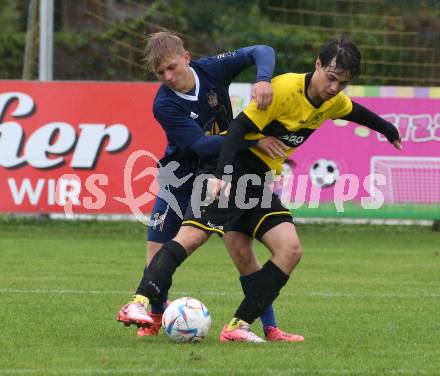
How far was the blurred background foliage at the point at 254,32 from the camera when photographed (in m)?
Result: 16.3

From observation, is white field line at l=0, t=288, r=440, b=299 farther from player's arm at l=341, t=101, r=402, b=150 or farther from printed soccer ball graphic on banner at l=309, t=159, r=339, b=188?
printed soccer ball graphic on banner at l=309, t=159, r=339, b=188

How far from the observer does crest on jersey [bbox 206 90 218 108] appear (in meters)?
6.70

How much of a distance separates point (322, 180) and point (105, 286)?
219 inches

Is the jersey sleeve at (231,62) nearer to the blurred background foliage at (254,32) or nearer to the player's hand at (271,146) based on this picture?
the player's hand at (271,146)

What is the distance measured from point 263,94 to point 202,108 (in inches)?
27.3

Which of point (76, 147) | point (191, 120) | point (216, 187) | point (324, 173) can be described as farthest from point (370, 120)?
point (76, 147)

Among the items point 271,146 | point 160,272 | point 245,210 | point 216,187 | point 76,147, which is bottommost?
point 160,272

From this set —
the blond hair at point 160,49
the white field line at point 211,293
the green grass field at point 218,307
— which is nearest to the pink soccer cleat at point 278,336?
the green grass field at point 218,307

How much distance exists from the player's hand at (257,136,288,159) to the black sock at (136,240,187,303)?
2.47 ft

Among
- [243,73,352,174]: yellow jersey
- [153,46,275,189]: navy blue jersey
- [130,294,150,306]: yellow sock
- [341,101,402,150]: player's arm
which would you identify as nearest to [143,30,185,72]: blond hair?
[153,46,275,189]: navy blue jersey

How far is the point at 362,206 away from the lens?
47.2ft

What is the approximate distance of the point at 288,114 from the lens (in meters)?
6.34

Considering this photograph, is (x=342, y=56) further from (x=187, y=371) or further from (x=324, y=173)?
(x=324, y=173)

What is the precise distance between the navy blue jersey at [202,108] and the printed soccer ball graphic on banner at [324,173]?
753 cm
